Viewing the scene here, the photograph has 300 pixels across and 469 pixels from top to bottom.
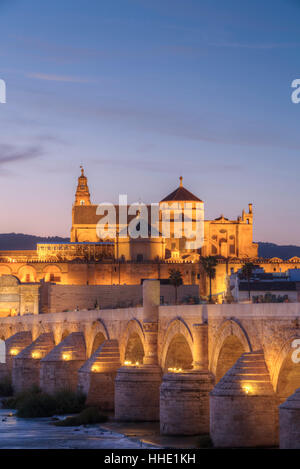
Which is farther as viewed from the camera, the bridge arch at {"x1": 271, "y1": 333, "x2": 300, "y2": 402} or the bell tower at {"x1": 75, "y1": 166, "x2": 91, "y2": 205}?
the bell tower at {"x1": 75, "y1": 166, "x2": 91, "y2": 205}

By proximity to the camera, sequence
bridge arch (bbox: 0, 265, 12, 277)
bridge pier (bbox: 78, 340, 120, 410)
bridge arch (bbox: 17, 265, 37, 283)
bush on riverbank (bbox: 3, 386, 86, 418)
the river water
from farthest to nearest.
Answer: bridge arch (bbox: 0, 265, 12, 277) < bridge arch (bbox: 17, 265, 37, 283) < bush on riverbank (bbox: 3, 386, 86, 418) < bridge pier (bbox: 78, 340, 120, 410) < the river water

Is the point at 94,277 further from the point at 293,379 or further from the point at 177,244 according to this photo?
the point at 293,379

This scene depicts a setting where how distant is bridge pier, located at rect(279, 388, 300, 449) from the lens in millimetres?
21109

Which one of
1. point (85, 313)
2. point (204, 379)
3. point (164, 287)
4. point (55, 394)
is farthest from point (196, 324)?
point (164, 287)

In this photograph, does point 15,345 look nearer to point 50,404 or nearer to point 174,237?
point 50,404

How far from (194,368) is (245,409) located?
17.0ft

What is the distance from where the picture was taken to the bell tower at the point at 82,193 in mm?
111375

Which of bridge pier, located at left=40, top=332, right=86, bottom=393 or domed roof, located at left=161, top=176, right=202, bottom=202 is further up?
domed roof, located at left=161, top=176, right=202, bottom=202

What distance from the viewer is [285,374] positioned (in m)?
23.8

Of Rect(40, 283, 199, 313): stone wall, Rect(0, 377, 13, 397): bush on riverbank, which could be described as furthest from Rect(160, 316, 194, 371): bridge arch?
Rect(40, 283, 199, 313): stone wall

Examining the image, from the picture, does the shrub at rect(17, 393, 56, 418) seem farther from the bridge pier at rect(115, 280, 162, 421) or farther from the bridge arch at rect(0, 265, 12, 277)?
the bridge arch at rect(0, 265, 12, 277)

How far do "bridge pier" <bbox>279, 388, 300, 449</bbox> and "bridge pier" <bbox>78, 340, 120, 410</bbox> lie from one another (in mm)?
15008

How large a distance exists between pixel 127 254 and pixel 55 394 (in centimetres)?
5152

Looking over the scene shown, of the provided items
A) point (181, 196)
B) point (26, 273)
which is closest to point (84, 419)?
point (26, 273)
